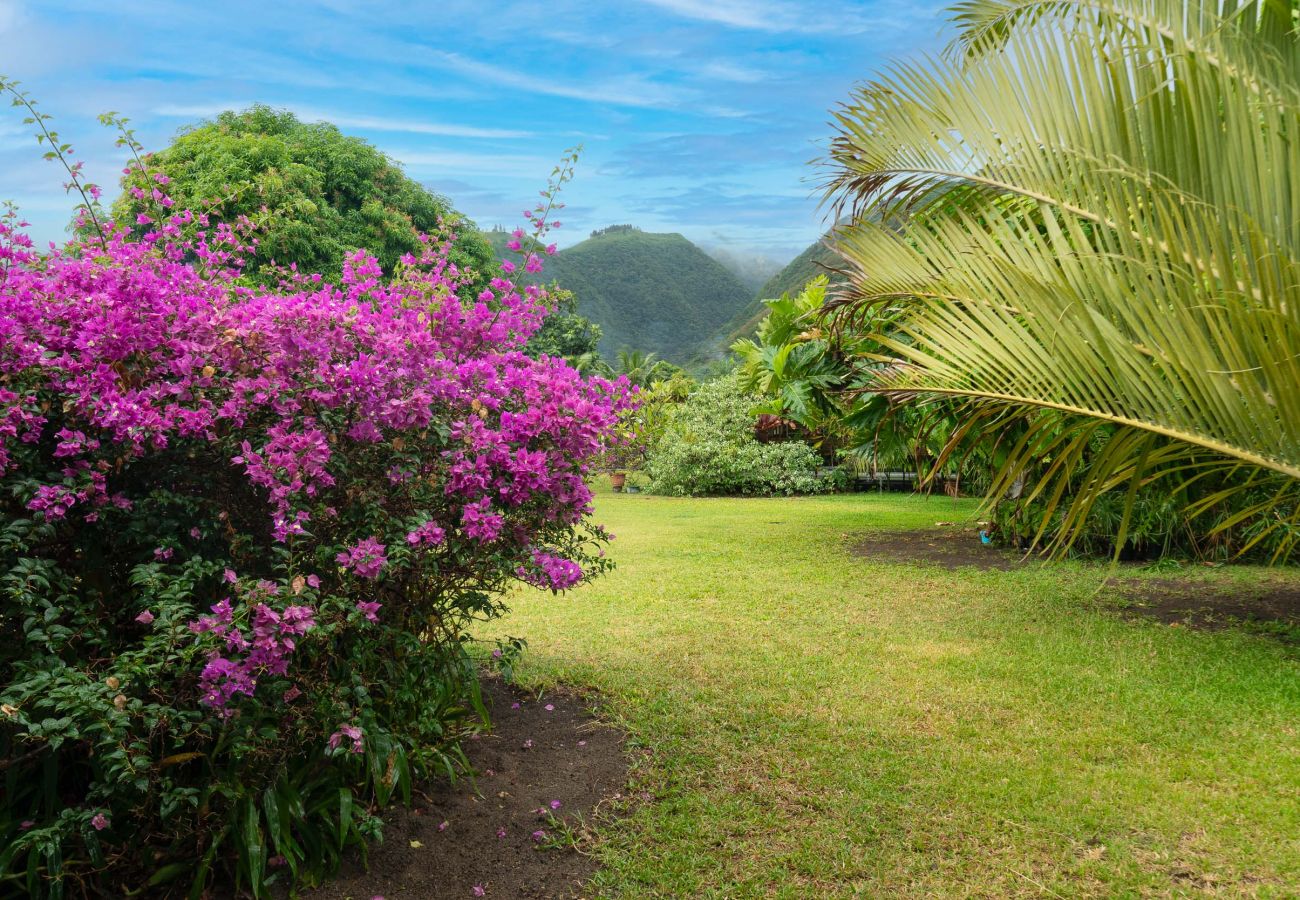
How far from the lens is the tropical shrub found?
15805 mm

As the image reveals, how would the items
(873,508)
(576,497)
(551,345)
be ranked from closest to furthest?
(576,497) → (873,508) → (551,345)

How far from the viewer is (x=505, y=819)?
3227 mm

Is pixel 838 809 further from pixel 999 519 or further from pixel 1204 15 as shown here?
pixel 999 519

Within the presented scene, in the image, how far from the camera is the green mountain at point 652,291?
56562 millimetres

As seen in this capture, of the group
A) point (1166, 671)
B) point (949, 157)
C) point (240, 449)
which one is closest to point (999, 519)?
point (1166, 671)

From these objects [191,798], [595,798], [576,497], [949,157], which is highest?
[949,157]

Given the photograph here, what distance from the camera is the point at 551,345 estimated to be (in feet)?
90.2

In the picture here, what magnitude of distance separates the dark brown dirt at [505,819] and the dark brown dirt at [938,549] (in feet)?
17.3

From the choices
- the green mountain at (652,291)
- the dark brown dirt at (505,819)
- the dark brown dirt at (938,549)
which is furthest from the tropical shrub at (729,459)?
the green mountain at (652,291)

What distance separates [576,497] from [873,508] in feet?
34.5

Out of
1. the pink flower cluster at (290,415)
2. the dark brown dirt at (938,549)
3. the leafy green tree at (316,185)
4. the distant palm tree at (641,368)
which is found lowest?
the dark brown dirt at (938,549)

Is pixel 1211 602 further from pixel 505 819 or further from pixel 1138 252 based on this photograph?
pixel 505 819

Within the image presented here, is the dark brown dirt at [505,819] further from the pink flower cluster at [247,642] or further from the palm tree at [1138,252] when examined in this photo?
the palm tree at [1138,252]

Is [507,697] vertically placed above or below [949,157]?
below
